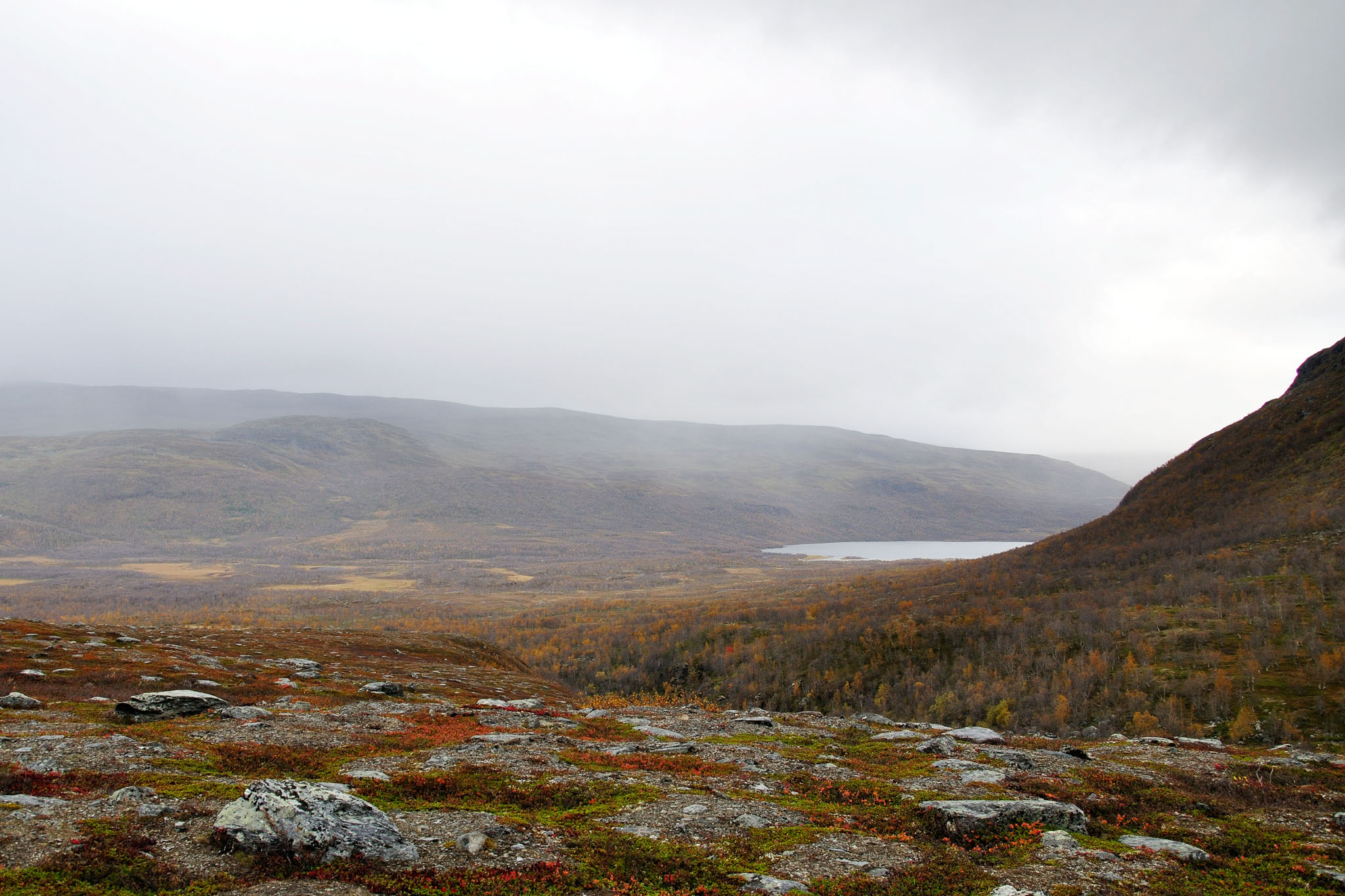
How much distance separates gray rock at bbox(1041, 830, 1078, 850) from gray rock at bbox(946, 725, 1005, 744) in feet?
28.5

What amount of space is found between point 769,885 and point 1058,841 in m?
5.41

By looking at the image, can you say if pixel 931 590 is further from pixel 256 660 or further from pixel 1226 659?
pixel 256 660

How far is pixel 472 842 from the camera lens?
29.6 feet

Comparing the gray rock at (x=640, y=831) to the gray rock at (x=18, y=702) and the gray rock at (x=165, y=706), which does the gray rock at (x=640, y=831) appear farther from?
the gray rock at (x=18, y=702)

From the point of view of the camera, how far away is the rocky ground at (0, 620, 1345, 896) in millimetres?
8133

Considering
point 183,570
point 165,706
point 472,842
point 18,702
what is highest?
point 472,842

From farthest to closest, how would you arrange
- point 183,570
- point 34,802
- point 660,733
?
point 183,570, point 660,733, point 34,802

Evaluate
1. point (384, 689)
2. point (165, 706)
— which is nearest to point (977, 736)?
point (384, 689)

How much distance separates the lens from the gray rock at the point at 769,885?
8.01 m

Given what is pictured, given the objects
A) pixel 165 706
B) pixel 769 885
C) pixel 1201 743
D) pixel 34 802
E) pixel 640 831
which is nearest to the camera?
pixel 769 885

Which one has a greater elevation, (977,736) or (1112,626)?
(1112,626)

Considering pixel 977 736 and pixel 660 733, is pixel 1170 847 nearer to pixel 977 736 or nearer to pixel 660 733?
pixel 977 736

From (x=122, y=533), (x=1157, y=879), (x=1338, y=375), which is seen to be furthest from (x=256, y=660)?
(x=122, y=533)

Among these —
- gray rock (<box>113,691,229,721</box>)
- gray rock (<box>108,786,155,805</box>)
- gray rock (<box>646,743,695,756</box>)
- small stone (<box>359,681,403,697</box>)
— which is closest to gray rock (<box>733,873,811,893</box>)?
gray rock (<box>646,743,695,756</box>)
